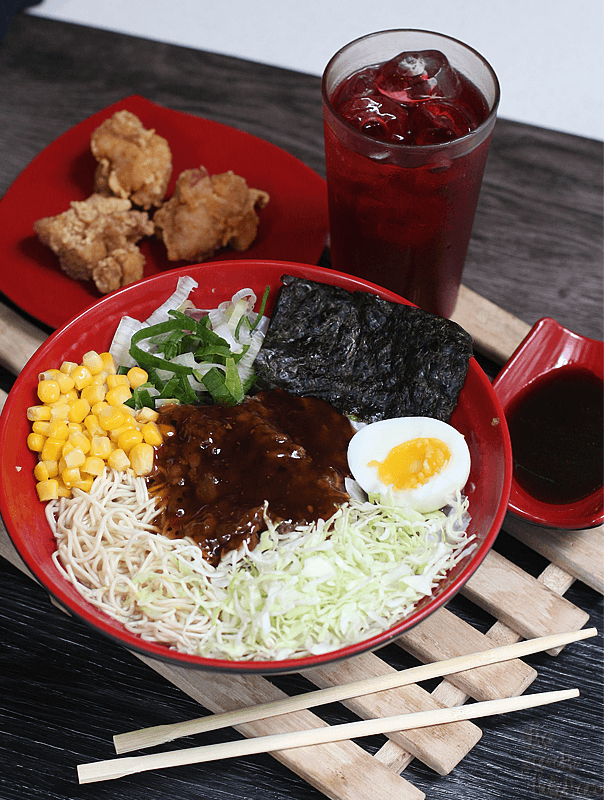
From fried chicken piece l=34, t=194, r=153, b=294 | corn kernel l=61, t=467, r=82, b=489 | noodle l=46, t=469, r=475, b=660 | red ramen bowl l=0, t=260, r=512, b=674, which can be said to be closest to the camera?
red ramen bowl l=0, t=260, r=512, b=674

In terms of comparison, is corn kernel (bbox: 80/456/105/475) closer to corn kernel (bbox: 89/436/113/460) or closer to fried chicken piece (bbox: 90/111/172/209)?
corn kernel (bbox: 89/436/113/460)

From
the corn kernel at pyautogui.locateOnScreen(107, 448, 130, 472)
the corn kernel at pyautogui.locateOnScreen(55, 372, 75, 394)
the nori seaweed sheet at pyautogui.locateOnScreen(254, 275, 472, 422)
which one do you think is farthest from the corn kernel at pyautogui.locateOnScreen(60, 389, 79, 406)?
the nori seaweed sheet at pyautogui.locateOnScreen(254, 275, 472, 422)

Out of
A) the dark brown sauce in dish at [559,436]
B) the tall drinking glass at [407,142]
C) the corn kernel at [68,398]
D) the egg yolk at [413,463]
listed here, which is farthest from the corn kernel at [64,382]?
the dark brown sauce in dish at [559,436]

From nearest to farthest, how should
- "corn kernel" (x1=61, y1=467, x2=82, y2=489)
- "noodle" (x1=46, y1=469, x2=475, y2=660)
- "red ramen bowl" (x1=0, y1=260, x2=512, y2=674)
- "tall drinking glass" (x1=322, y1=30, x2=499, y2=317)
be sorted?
"red ramen bowl" (x1=0, y1=260, x2=512, y2=674) < "noodle" (x1=46, y1=469, x2=475, y2=660) < "corn kernel" (x1=61, y1=467, x2=82, y2=489) < "tall drinking glass" (x1=322, y1=30, x2=499, y2=317)

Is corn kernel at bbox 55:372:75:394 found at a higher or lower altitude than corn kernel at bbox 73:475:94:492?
higher

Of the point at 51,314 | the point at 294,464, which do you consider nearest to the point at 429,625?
the point at 294,464

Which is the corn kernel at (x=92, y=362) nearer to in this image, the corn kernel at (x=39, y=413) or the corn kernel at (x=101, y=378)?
the corn kernel at (x=101, y=378)
